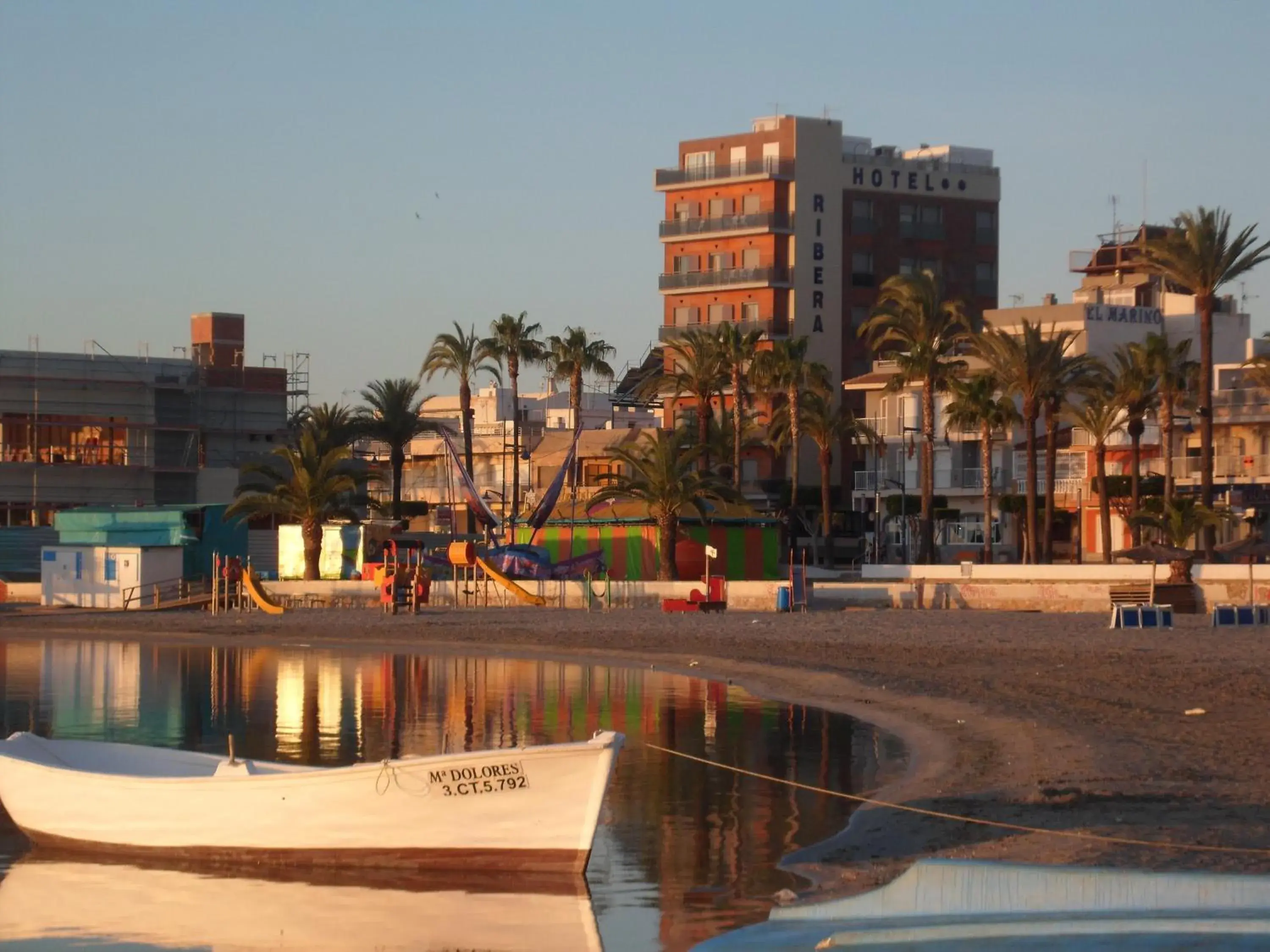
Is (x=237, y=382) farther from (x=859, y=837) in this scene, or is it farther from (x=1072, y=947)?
(x=1072, y=947)

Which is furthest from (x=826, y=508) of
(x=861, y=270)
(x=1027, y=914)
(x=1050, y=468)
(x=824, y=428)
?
(x=1027, y=914)

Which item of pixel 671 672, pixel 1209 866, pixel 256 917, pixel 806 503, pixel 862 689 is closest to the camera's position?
pixel 1209 866

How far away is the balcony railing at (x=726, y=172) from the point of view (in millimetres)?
99750

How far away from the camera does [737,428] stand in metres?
83.6

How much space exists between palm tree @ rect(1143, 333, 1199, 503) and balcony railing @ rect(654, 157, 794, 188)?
33.3 metres

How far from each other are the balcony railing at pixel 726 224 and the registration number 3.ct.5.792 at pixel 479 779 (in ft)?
282

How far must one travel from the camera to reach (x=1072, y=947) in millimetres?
8859

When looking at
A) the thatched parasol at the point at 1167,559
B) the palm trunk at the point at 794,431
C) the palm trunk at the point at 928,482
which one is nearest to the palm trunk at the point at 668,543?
the palm trunk at the point at 928,482

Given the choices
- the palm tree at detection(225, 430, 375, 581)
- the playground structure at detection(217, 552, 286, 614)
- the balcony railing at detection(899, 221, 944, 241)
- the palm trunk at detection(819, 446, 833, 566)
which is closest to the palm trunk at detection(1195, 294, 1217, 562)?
the palm trunk at detection(819, 446, 833, 566)

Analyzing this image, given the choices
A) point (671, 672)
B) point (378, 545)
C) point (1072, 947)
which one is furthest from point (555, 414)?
point (1072, 947)

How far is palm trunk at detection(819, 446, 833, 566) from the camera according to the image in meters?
80.4

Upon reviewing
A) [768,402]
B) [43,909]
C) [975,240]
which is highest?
[975,240]

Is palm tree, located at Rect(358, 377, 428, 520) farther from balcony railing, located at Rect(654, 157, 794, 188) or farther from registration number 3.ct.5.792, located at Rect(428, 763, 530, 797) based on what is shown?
registration number 3.ct.5.792, located at Rect(428, 763, 530, 797)

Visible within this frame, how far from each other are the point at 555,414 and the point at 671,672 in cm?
9091
